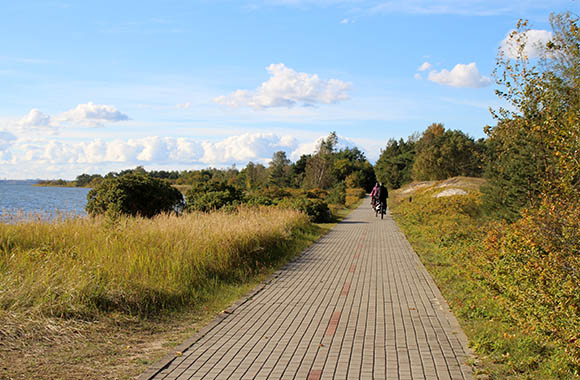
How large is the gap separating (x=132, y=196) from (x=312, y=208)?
30.1 feet

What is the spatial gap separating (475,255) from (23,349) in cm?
771

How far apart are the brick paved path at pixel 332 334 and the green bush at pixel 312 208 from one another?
14235 millimetres

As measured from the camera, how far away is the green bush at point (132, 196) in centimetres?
2173

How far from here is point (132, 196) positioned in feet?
73.0

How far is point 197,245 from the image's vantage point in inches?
444

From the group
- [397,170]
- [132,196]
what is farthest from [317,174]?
[132,196]

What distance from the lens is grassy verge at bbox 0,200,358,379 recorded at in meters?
5.79

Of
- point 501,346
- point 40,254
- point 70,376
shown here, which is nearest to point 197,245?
point 40,254

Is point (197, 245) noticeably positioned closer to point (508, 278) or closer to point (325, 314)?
point (325, 314)

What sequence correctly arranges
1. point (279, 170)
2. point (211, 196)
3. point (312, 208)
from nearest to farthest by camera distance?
point (211, 196)
point (312, 208)
point (279, 170)

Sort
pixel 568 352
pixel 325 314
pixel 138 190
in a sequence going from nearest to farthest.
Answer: pixel 568 352 < pixel 325 314 < pixel 138 190

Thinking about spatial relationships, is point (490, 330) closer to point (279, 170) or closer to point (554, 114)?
point (554, 114)

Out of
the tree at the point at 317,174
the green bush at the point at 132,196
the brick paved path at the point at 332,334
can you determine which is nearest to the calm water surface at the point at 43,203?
the green bush at the point at 132,196

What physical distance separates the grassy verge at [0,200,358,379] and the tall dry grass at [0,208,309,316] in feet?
0.07
